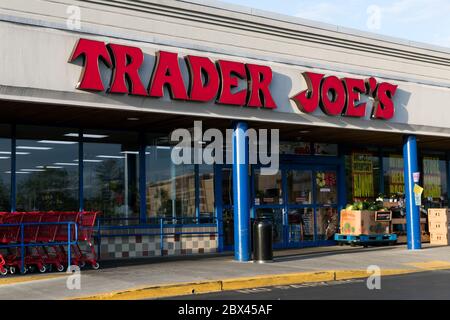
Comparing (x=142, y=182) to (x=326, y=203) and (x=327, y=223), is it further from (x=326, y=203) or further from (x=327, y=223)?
(x=327, y=223)

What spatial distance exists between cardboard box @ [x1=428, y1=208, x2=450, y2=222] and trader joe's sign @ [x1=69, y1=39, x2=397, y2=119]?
4834 mm

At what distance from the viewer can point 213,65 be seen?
15.0 m

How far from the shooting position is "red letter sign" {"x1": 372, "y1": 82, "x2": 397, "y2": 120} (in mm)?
18189

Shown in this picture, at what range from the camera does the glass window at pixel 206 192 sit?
63.1 feet

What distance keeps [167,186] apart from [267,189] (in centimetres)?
351

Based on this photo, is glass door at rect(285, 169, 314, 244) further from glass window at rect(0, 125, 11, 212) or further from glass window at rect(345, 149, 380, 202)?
glass window at rect(0, 125, 11, 212)

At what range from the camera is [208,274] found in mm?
13023

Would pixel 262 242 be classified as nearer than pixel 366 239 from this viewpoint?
Yes

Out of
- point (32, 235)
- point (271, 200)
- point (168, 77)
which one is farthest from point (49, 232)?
point (271, 200)

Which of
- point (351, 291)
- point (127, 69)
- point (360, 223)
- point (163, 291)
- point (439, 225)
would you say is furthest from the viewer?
point (439, 225)

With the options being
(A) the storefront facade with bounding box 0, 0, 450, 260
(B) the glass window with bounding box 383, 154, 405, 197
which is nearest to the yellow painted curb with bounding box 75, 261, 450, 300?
(A) the storefront facade with bounding box 0, 0, 450, 260
